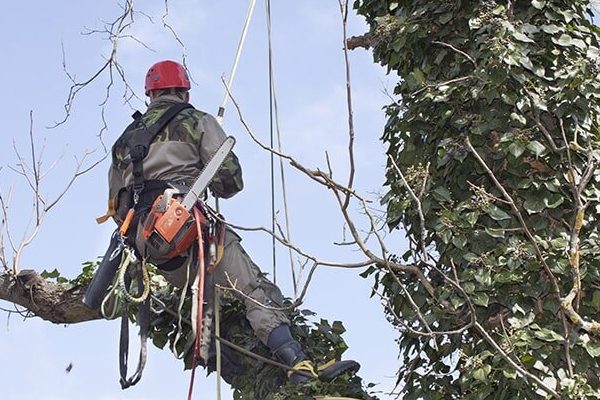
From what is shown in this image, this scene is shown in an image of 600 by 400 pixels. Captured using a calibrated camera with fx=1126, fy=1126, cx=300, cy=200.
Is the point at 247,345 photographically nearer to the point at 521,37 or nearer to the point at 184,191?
the point at 184,191

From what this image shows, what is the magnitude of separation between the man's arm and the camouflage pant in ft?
0.62

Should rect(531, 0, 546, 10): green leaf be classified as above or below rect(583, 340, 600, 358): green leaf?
above

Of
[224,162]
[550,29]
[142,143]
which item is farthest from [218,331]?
[550,29]

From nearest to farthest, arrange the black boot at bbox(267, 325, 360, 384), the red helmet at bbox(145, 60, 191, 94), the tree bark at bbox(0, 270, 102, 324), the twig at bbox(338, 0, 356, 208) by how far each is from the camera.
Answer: the twig at bbox(338, 0, 356, 208) < the black boot at bbox(267, 325, 360, 384) < the red helmet at bbox(145, 60, 191, 94) < the tree bark at bbox(0, 270, 102, 324)

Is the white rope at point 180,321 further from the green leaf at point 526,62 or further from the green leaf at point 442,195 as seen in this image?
the green leaf at point 526,62

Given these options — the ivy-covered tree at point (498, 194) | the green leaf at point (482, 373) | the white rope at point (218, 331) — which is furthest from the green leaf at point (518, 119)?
the white rope at point (218, 331)

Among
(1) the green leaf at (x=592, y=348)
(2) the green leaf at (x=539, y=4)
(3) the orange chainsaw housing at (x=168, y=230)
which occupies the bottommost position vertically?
(1) the green leaf at (x=592, y=348)

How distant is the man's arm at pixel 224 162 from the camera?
4.66 metres

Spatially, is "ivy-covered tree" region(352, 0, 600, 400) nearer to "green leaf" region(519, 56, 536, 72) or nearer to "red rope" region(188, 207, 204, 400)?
"green leaf" region(519, 56, 536, 72)

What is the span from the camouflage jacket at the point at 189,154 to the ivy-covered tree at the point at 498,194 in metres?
0.74

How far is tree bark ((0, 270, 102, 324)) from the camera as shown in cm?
540

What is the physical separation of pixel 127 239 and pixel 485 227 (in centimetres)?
164

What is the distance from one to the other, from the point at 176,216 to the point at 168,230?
65 mm

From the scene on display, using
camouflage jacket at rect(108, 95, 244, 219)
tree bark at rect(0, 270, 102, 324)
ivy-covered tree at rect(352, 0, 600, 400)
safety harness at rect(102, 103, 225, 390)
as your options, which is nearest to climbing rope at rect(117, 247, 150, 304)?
safety harness at rect(102, 103, 225, 390)
